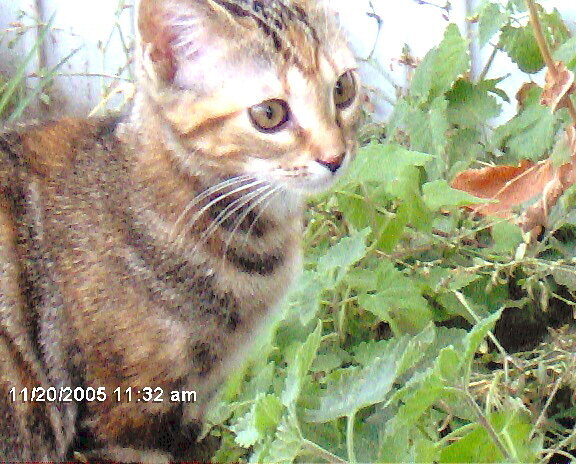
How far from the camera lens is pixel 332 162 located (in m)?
0.96

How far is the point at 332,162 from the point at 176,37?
0.72 ft

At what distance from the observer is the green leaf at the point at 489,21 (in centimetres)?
135

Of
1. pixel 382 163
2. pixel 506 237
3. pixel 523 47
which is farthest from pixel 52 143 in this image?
pixel 523 47

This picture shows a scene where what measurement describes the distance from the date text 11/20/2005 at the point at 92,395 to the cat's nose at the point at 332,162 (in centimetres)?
30

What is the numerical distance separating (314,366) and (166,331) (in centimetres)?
23

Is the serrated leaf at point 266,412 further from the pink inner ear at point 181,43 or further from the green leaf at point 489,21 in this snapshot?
the green leaf at point 489,21

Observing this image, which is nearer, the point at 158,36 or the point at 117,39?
the point at 158,36

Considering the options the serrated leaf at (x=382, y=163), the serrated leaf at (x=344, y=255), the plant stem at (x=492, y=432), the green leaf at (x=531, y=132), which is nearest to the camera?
the plant stem at (x=492, y=432)

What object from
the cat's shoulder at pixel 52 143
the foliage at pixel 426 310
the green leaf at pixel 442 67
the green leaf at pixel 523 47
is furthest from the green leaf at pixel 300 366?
the green leaf at pixel 523 47

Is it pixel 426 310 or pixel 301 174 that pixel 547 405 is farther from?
pixel 301 174

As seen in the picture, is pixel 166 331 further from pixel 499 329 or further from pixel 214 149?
pixel 499 329

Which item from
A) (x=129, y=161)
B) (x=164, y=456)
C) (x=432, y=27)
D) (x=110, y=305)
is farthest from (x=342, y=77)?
(x=432, y=27)

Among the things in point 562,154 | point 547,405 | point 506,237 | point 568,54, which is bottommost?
point 547,405

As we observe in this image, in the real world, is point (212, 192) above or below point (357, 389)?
above
